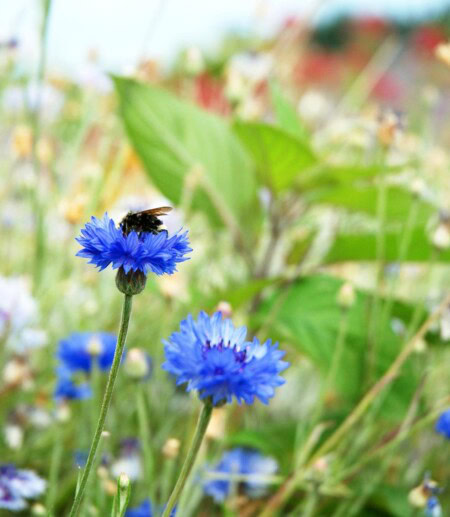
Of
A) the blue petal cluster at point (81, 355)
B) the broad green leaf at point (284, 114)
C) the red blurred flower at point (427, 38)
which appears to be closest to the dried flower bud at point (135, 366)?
the blue petal cluster at point (81, 355)

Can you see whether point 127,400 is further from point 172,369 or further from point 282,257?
point 172,369

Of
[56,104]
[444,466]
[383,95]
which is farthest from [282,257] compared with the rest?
[383,95]

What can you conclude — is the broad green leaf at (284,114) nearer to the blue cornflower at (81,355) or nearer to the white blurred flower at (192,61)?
the white blurred flower at (192,61)

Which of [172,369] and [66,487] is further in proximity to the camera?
[66,487]

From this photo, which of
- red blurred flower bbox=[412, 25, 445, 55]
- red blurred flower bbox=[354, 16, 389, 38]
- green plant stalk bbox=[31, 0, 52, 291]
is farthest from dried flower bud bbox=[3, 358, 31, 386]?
red blurred flower bbox=[354, 16, 389, 38]

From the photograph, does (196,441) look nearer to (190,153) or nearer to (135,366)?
(135,366)

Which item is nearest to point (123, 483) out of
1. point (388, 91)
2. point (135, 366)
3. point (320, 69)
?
point (135, 366)
